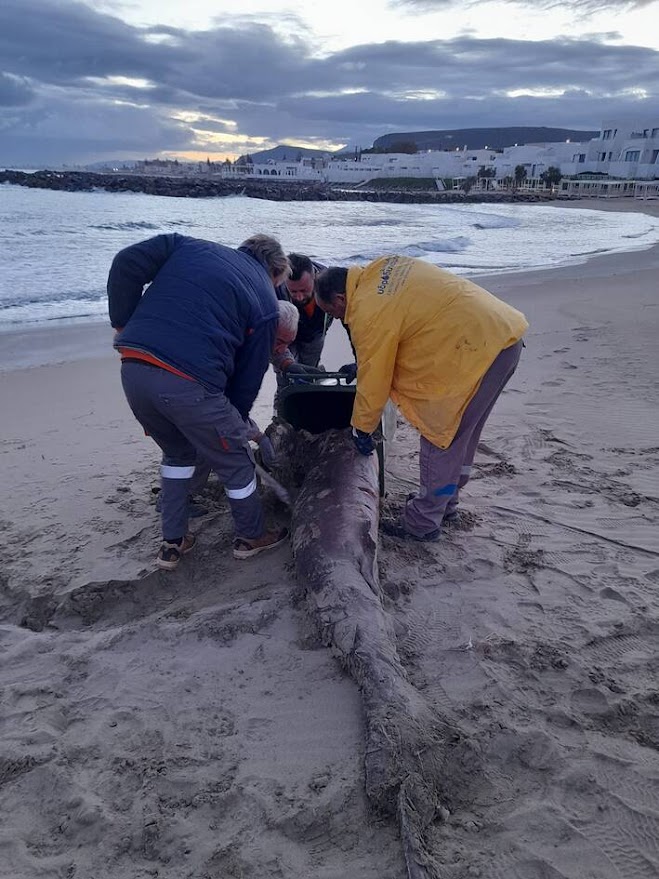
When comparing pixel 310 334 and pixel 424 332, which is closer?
pixel 424 332

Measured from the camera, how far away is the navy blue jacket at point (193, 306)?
2.97 meters

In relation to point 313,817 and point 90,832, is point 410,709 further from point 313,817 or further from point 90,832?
point 90,832

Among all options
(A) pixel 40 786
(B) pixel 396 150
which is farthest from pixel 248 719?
(B) pixel 396 150

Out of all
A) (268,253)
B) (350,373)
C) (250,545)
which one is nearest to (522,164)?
(350,373)

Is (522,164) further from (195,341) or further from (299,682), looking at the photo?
(299,682)

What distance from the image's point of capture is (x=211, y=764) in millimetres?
2262

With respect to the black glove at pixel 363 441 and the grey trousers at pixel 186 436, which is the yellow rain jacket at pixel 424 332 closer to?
the black glove at pixel 363 441

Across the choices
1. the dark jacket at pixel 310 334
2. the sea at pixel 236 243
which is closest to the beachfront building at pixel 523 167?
the sea at pixel 236 243

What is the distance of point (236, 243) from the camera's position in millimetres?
19438

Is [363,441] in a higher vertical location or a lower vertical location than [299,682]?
higher

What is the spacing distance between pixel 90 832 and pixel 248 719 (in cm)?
66

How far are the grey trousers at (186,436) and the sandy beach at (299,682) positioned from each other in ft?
1.02

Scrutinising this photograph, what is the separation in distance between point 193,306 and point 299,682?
179 cm

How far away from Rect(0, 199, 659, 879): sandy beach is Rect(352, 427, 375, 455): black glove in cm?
58
